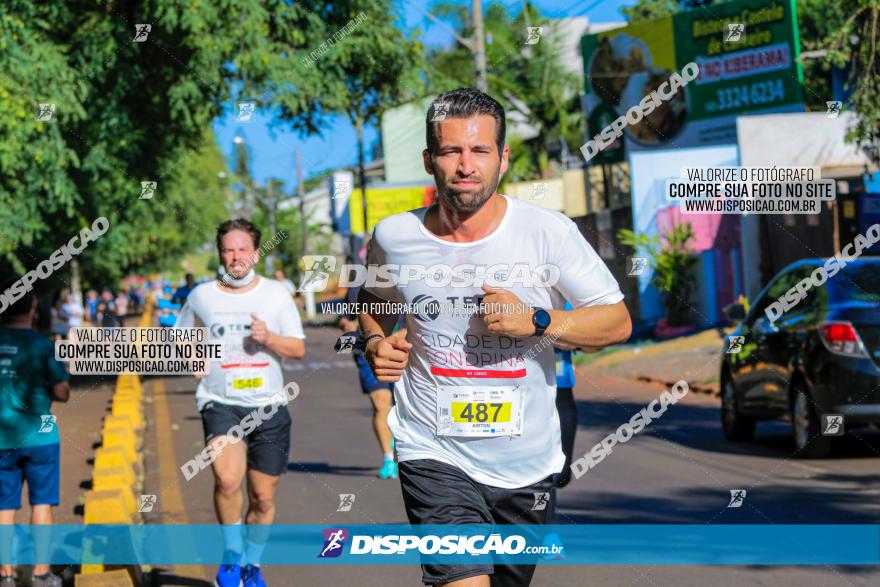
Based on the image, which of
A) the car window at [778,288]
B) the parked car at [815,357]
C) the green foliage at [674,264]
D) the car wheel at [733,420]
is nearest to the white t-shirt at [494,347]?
the parked car at [815,357]

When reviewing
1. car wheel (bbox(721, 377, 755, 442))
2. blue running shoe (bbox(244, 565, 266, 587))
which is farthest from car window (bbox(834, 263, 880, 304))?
blue running shoe (bbox(244, 565, 266, 587))

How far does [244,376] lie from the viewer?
7238 millimetres

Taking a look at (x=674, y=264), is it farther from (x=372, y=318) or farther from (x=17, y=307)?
(x=372, y=318)

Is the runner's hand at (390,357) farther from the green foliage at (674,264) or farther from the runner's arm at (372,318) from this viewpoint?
the green foliage at (674,264)

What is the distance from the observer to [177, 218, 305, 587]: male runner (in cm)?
702

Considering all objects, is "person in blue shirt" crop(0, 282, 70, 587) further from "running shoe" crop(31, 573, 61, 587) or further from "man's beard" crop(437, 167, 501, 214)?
"man's beard" crop(437, 167, 501, 214)

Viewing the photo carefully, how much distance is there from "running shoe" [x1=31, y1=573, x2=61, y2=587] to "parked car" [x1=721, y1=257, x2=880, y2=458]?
651 cm

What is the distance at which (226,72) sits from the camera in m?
20.0

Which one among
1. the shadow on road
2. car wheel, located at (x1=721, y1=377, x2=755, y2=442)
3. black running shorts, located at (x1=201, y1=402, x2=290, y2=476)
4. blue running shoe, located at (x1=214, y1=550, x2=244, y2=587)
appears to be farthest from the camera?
car wheel, located at (x1=721, y1=377, x2=755, y2=442)

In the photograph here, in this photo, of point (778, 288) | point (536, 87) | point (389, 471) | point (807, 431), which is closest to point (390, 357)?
point (389, 471)

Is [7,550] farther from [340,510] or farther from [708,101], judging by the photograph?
[708,101]

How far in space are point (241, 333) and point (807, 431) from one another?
5.92m

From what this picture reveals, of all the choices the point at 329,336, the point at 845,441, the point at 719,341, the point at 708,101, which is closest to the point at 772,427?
the point at 845,441

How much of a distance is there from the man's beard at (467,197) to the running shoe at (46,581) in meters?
4.19
